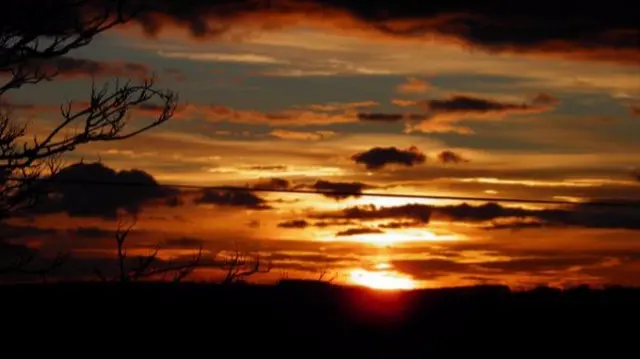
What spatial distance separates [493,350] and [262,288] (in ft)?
11.9

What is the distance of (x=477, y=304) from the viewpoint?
655 inches

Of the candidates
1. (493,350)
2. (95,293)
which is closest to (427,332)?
(493,350)

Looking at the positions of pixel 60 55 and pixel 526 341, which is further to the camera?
pixel 60 55

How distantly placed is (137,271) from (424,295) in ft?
14.5

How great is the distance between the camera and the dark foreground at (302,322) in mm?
14984

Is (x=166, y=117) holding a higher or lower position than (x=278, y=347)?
higher

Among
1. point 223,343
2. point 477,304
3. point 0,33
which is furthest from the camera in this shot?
point 0,33

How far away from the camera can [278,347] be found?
595 inches

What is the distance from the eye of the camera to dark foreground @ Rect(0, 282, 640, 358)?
15.0 m

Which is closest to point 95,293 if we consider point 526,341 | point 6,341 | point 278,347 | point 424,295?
point 6,341

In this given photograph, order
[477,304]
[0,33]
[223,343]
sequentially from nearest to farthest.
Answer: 1. [223,343]
2. [477,304]
3. [0,33]

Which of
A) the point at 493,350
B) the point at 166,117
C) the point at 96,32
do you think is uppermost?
the point at 96,32

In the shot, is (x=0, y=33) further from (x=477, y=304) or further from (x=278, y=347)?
(x=477, y=304)

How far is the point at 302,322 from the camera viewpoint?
1575cm
